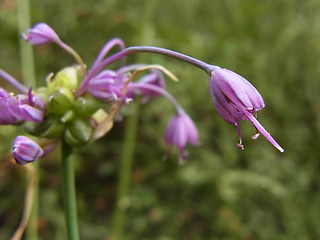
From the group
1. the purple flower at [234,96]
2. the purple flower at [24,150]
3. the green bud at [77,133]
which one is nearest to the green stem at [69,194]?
the green bud at [77,133]

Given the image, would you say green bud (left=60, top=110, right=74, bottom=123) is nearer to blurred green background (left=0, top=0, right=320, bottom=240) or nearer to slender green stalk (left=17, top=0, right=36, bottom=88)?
slender green stalk (left=17, top=0, right=36, bottom=88)

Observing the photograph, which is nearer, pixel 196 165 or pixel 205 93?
pixel 196 165

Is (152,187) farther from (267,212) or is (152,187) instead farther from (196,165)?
(267,212)

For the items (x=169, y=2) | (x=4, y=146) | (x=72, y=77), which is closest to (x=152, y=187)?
(x=4, y=146)

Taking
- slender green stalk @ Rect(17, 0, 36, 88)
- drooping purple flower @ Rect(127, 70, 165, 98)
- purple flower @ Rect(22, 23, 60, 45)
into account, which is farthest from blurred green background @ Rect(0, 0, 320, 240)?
purple flower @ Rect(22, 23, 60, 45)

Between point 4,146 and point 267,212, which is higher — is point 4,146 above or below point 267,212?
above

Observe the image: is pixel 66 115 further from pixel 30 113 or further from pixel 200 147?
pixel 200 147

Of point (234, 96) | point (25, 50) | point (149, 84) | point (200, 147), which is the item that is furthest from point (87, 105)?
point (200, 147)
